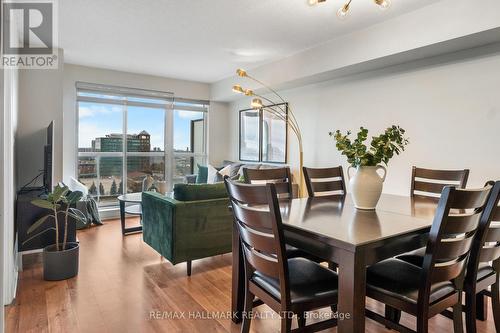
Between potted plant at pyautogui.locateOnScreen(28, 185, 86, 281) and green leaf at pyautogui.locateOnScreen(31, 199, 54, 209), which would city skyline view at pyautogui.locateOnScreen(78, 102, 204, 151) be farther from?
green leaf at pyautogui.locateOnScreen(31, 199, 54, 209)

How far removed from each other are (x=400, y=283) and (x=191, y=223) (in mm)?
1815

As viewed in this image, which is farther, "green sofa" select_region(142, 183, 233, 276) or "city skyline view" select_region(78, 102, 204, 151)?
"city skyline view" select_region(78, 102, 204, 151)

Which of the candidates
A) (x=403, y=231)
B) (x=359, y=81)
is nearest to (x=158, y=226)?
(x=403, y=231)

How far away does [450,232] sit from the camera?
1332mm

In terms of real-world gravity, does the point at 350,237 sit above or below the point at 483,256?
above

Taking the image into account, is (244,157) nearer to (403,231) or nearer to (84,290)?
(84,290)

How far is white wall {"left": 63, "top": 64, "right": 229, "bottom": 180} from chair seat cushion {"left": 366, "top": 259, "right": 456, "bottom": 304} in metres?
4.68

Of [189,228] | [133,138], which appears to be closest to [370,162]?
[189,228]

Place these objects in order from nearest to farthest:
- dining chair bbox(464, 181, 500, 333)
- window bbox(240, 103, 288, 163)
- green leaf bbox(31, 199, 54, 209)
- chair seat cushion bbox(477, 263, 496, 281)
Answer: dining chair bbox(464, 181, 500, 333)
chair seat cushion bbox(477, 263, 496, 281)
green leaf bbox(31, 199, 54, 209)
window bbox(240, 103, 288, 163)

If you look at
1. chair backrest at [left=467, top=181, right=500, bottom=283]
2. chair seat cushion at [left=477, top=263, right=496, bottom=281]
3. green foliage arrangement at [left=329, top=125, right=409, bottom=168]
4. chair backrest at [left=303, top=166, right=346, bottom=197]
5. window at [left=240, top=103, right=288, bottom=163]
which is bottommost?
chair seat cushion at [left=477, top=263, right=496, bottom=281]

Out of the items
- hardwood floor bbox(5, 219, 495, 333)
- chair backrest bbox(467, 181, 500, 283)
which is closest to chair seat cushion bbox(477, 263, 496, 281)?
chair backrest bbox(467, 181, 500, 283)

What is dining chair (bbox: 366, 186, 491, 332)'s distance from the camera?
51.4 inches

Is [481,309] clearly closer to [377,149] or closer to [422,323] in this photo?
[422,323]

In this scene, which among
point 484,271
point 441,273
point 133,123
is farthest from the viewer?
point 133,123
